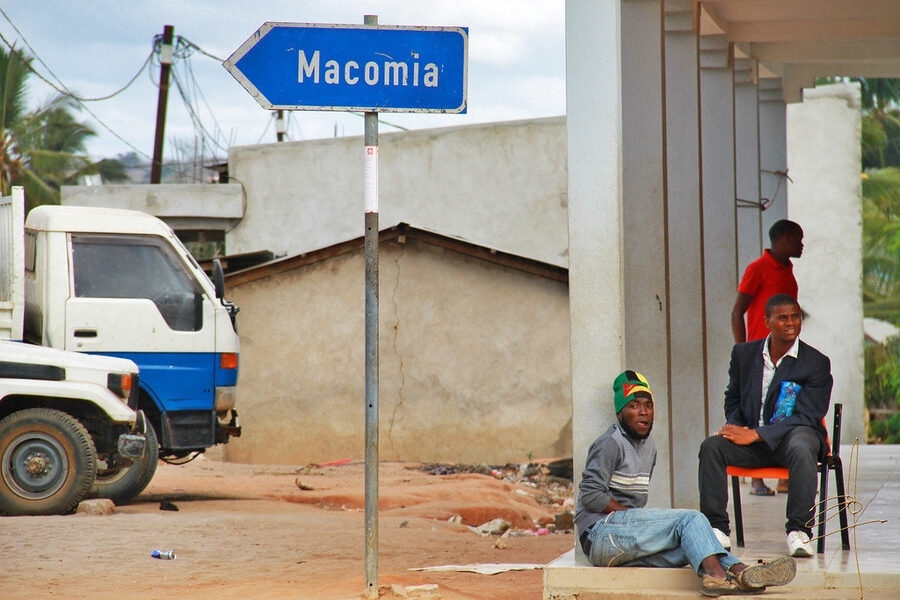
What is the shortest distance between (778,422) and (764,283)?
7.69 ft

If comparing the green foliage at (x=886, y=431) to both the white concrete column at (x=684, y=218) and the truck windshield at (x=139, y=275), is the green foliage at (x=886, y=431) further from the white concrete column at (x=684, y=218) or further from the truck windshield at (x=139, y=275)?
the white concrete column at (x=684, y=218)

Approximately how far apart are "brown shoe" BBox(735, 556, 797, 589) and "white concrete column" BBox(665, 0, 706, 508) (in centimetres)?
233

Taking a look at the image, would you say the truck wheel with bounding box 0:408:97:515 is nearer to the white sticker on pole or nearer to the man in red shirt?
the man in red shirt

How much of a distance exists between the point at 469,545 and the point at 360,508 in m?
3.63

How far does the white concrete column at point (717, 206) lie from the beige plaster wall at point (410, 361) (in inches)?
334

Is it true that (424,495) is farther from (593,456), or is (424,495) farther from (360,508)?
(593,456)

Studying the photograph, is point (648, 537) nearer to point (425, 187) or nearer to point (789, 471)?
point (789, 471)

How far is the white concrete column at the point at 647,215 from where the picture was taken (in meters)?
6.74

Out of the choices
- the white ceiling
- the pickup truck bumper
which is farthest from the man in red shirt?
the pickup truck bumper

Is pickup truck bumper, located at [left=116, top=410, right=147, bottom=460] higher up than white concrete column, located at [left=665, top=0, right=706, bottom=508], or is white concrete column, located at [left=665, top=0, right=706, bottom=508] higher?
white concrete column, located at [left=665, top=0, right=706, bottom=508]

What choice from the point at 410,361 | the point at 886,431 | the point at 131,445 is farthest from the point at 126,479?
the point at 886,431

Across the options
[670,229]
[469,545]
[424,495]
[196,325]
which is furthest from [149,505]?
[670,229]

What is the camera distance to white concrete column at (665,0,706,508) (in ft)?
25.7

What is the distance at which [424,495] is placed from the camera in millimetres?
13070
